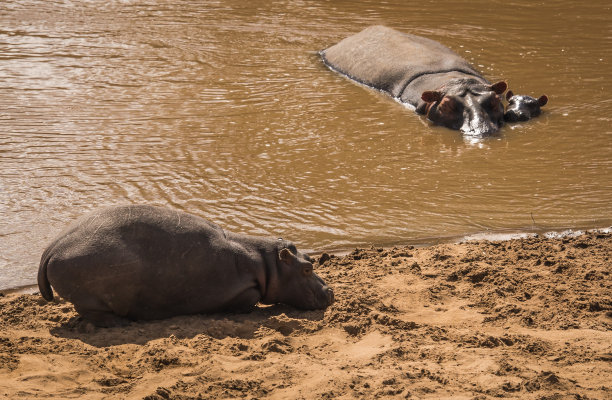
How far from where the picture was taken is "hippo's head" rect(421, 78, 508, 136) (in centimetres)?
1035

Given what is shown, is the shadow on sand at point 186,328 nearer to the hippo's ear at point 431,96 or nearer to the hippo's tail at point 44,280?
the hippo's tail at point 44,280

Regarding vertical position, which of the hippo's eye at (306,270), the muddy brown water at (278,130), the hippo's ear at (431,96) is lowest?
the muddy brown water at (278,130)

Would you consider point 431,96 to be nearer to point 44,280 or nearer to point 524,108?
point 524,108

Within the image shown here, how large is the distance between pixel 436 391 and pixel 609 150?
19.4 feet

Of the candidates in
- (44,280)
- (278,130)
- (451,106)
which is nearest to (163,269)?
(44,280)

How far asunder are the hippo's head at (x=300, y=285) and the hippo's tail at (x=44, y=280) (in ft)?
4.66

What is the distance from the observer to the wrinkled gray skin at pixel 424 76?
34.6 feet

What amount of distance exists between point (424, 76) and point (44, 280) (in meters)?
7.55

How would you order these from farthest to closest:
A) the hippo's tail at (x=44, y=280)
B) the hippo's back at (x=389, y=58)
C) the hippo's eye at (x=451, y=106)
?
the hippo's back at (x=389, y=58), the hippo's eye at (x=451, y=106), the hippo's tail at (x=44, y=280)

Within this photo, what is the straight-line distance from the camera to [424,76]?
Answer: 11.9 m

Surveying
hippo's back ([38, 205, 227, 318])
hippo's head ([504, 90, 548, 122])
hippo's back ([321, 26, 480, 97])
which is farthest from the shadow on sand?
hippo's back ([321, 26, 480, 97])

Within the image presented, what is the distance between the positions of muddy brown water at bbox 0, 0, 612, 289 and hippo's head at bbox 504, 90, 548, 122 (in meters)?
0.21

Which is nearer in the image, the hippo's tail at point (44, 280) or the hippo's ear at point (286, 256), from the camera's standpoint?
the hippo's tail at point (44, 280)

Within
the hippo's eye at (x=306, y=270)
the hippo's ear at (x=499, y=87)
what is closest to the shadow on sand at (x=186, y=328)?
the hippo's eye at (x=306, y=270)
